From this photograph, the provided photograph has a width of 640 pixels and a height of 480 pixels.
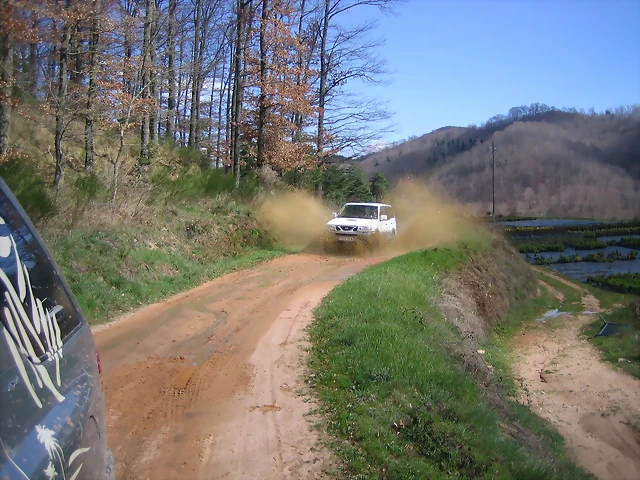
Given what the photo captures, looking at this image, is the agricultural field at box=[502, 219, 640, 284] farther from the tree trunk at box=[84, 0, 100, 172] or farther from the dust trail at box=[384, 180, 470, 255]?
the tree trunk at box=[84, 0, 100, 172]

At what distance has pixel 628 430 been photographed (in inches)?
466

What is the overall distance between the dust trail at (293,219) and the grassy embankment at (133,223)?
2.39ft

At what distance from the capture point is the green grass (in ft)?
52.6

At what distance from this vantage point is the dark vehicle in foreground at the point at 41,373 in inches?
80.0

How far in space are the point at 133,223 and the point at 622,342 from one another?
14953 millimetres

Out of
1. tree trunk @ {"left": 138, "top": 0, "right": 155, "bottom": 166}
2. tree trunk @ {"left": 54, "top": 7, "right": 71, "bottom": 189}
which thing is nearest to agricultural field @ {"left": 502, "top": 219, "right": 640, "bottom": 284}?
tree trunk @ {"left": 138, "top": 0, "right": 155, "bottom": 166}

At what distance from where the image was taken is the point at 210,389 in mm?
6727

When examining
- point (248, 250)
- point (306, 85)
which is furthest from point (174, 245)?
point (306, 85)

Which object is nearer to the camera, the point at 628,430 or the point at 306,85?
the point at 628,430

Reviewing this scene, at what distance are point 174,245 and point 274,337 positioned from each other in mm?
6395

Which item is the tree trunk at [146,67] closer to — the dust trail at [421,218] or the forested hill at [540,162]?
the dust trail at [421,218]

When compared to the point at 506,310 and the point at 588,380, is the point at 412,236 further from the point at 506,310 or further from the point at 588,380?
the point at 588,380

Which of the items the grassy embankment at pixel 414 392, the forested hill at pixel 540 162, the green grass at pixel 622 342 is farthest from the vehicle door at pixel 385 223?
the forested hill at pixel 540 162

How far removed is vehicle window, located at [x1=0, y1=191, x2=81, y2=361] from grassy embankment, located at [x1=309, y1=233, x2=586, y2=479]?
3.04m
